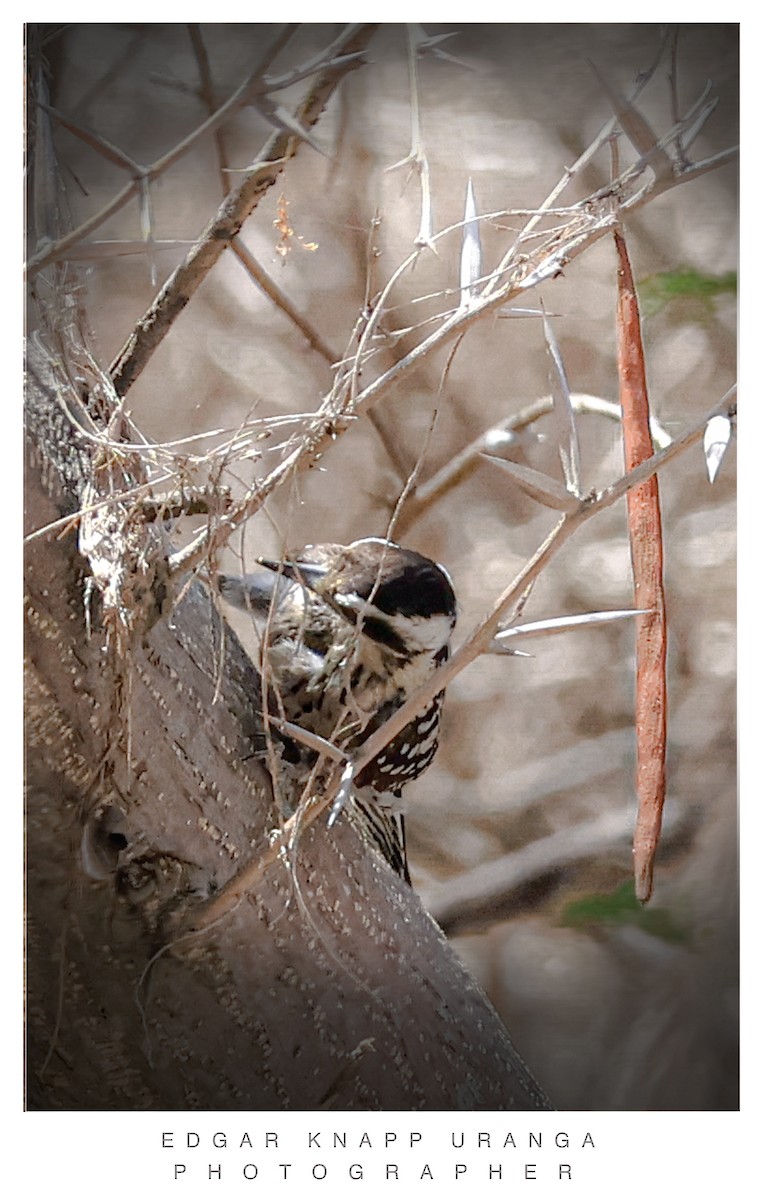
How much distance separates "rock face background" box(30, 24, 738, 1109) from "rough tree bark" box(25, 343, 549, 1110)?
0.54ft

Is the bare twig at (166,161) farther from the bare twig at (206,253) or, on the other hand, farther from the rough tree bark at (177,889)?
the rough tree bark at (177,889)

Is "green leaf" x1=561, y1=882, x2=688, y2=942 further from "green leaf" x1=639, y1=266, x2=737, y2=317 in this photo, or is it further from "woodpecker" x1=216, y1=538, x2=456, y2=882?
"green leaf" x1=639, y1=266, x2=737, y2=317

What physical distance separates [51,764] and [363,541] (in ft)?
1.50

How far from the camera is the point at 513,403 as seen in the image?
4.88ft

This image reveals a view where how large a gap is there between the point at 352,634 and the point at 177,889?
35 cm

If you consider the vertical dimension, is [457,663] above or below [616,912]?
above

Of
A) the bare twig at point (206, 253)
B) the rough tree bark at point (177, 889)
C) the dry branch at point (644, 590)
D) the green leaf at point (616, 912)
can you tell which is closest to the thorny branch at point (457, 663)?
the rough tree bark at point (177, 889)

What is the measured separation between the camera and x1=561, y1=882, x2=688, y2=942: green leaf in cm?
150

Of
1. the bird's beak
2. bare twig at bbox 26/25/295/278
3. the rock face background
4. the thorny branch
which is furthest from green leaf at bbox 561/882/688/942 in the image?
bare twig at bbox 26/25/295/278

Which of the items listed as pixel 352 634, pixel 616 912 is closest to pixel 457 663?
pixel 352 634

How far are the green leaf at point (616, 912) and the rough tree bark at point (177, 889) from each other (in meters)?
0.18

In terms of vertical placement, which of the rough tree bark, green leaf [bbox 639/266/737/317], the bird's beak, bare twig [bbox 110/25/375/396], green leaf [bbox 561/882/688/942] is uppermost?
bare twig [bbox 110/25/375/396]

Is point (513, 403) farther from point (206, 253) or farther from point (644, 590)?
point (206, 253)

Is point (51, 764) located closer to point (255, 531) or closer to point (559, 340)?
point (255, 531)
